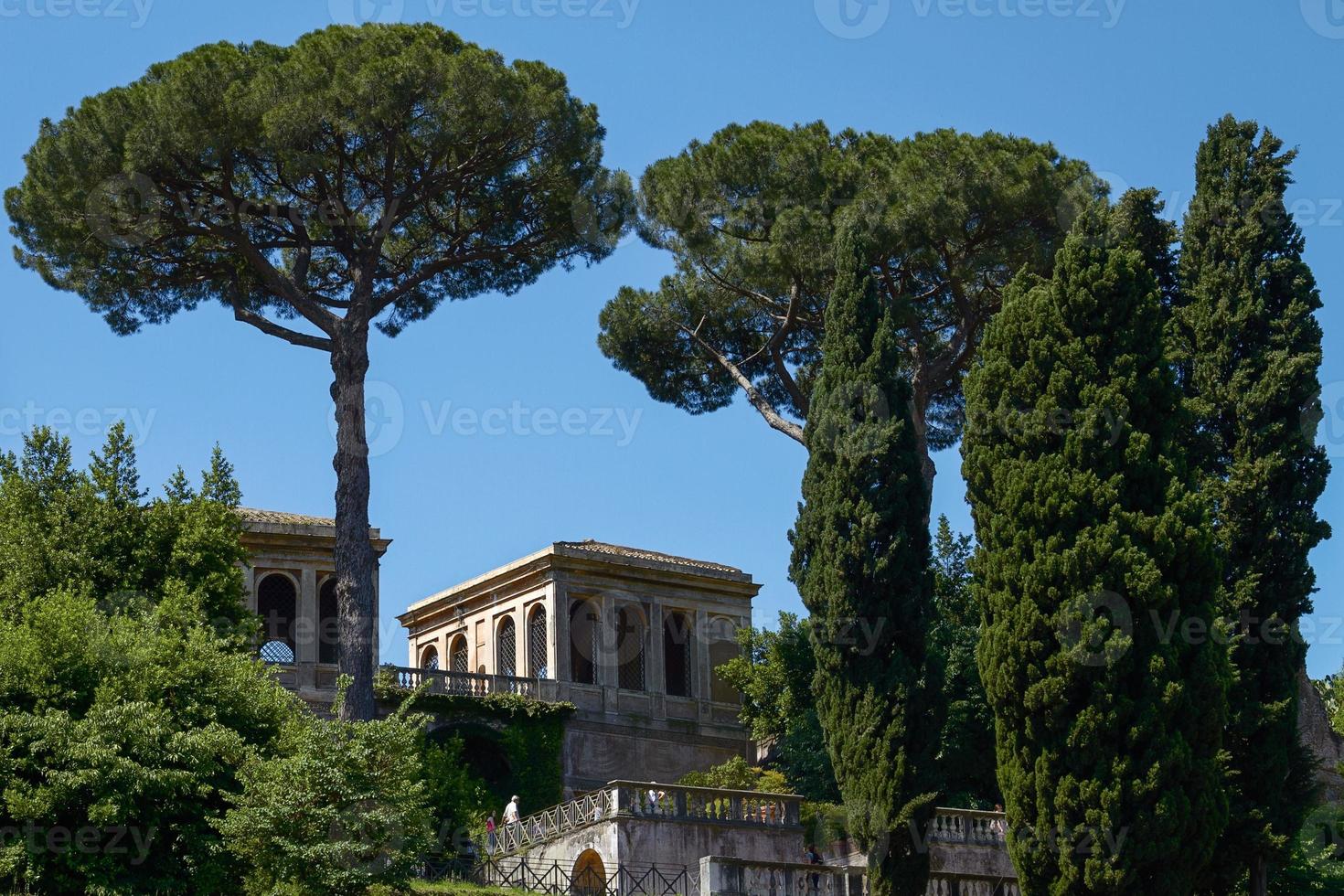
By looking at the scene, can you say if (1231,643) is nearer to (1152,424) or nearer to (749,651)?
(1152,424)

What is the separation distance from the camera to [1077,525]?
74.7ft

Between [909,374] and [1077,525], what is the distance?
1148 cm

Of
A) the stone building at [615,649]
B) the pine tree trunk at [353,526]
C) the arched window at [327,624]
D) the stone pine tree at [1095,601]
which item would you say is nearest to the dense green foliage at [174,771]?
the pine tree trunk at [353,526]

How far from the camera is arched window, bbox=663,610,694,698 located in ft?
129

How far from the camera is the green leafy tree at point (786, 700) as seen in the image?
31.5 m

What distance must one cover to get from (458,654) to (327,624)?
5.25 metres

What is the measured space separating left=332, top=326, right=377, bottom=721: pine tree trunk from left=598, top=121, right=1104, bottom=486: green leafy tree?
705 centimetres

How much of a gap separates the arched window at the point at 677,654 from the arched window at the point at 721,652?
490mm

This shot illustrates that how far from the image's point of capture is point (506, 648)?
3969cm

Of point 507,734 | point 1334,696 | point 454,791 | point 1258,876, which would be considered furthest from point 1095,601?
point 1334,696

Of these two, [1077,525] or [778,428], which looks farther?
[778,428]

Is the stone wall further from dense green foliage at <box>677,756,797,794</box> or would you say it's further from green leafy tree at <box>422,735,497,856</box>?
green leafy tree at <box>422,735,497,856</box>

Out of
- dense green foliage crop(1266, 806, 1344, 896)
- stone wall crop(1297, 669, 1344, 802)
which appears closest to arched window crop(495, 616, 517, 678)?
stone wall crop(1297, 669, 1344, 802)

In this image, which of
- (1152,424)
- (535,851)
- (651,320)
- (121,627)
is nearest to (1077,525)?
(1152,424)
